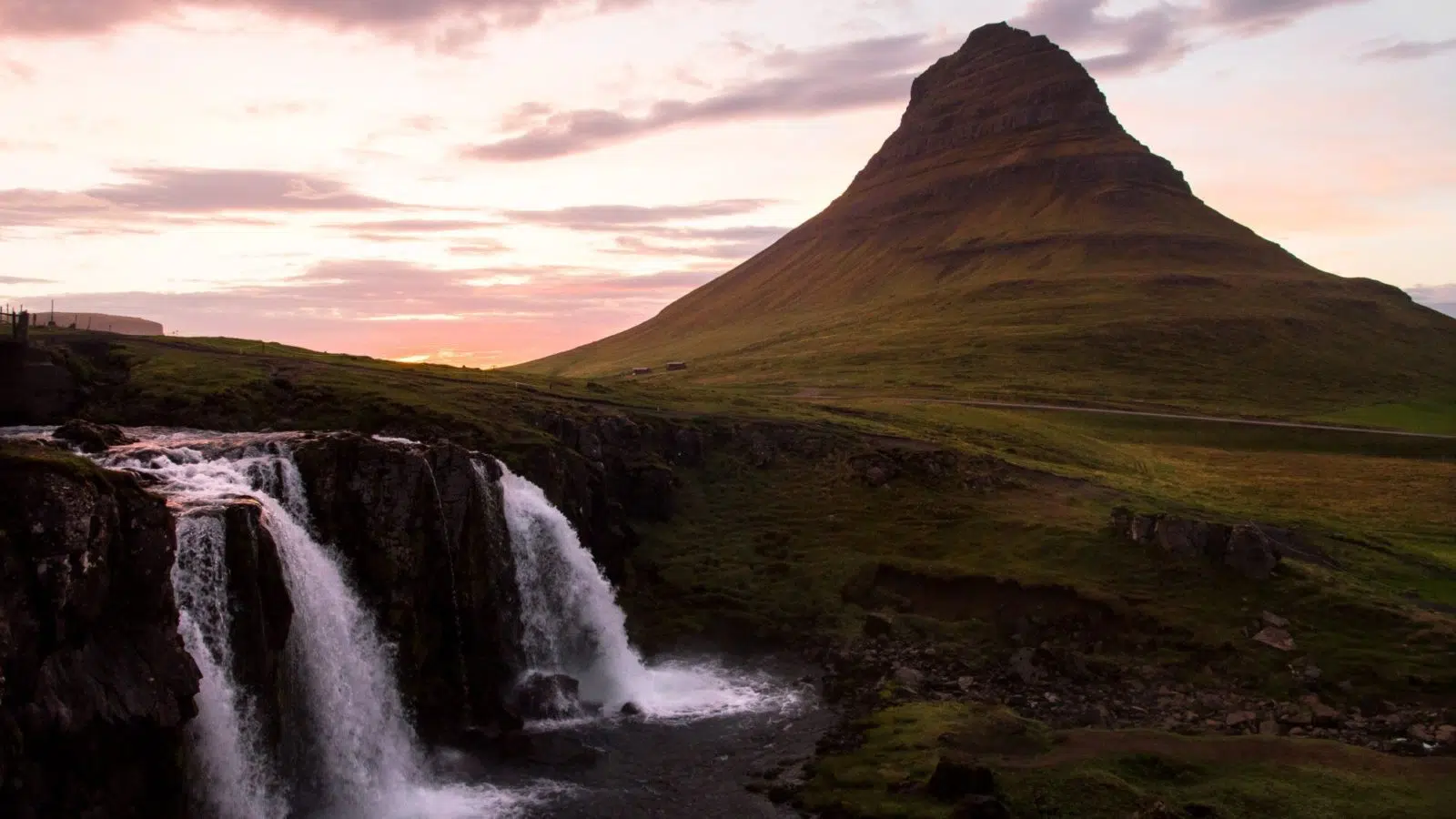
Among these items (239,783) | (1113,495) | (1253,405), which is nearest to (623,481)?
→ (1113,495)

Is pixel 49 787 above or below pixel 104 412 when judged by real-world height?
below

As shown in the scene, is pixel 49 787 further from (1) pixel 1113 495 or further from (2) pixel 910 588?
(1) pixel 1113 495

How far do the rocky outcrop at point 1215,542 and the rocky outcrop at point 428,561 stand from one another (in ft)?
139

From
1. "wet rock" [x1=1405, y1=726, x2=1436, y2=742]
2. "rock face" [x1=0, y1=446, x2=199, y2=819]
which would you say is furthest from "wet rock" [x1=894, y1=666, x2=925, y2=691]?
"rock face" [x1=0, y1=446, x2=199, y2=819]

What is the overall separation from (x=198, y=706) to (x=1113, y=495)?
70504 mm

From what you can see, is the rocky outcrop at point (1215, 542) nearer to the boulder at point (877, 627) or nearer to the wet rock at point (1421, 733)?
the wet rock at point (1421, 733)

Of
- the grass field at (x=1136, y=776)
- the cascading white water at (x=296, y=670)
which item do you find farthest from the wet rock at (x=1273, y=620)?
the cascading white water at (x=296, y=670)

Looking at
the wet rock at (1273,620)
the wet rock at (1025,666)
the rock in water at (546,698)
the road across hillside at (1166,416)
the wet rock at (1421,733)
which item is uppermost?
the road across hillside at (1166,416)

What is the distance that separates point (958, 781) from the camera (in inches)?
1661

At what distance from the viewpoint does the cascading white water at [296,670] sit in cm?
3841

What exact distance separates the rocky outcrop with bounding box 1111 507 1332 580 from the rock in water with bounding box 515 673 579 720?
3785 cm

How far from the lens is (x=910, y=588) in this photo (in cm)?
7056

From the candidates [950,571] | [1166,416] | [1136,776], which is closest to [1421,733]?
[1136,776]

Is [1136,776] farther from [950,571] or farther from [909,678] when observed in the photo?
[950,571]
